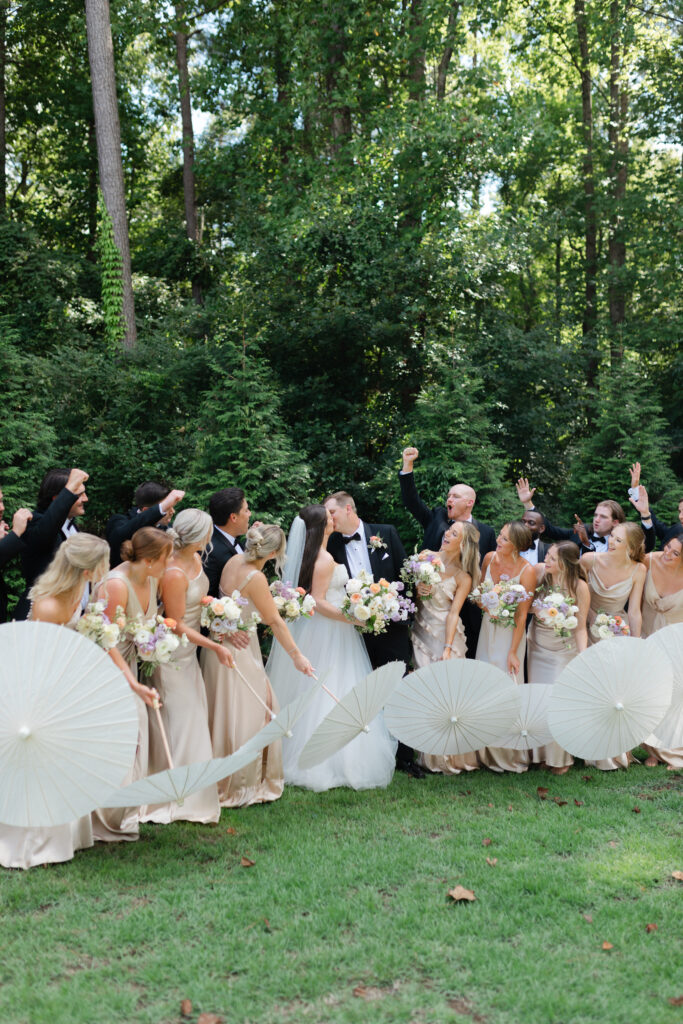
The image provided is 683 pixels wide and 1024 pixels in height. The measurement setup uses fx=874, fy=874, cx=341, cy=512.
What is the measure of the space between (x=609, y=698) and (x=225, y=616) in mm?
2538

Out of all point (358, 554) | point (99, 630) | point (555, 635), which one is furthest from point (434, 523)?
point (99, 630)

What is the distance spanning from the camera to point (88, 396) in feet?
43.0

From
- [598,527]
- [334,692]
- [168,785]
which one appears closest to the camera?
[168,785]

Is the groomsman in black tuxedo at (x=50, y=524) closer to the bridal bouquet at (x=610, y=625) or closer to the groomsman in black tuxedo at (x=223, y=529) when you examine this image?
the groomsman in black tuxedo at (x=223, y=529)

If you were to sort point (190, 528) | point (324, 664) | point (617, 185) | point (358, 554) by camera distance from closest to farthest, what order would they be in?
point (190, 528) → point (324, 664) → point (358, 554) → point (617, 185)

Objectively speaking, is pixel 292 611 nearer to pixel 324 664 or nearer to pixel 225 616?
pixel 225 616

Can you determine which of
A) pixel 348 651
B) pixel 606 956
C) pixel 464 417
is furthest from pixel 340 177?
pixel 606 956

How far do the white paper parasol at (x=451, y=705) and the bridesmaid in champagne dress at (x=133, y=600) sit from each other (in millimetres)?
1615

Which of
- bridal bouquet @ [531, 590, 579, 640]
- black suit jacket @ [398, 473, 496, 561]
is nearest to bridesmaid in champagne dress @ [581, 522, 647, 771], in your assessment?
bridal bouquet @ [531, 590, 579, 640]

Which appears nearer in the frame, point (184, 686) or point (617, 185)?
point (184, 686)

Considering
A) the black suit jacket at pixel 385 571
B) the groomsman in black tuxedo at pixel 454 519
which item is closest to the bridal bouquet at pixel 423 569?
the black suit jacket at pixel 385 571

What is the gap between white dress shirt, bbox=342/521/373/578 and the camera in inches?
274

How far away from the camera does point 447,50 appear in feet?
54.1

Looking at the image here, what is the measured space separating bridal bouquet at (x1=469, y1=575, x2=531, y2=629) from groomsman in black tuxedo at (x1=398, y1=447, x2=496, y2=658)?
0.68 metres
